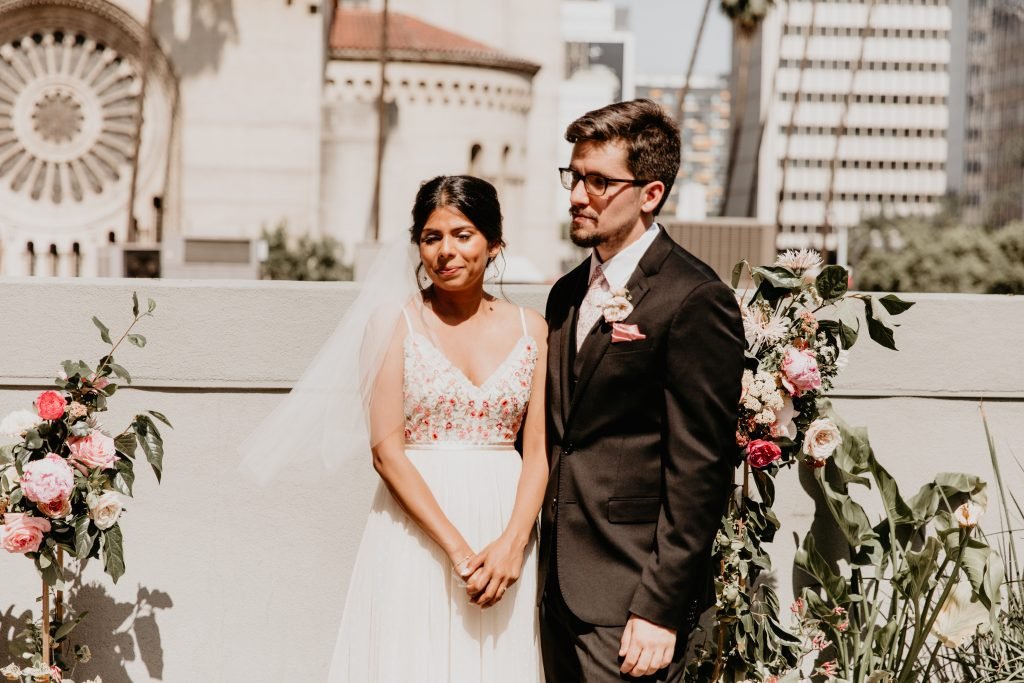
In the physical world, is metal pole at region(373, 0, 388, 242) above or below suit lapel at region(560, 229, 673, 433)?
above

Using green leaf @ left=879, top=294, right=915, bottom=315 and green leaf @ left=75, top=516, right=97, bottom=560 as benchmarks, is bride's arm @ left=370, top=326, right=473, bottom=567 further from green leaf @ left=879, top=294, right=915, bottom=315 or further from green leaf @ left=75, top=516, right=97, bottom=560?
green leaf @ left=879, top=294, right=915, bottom=315

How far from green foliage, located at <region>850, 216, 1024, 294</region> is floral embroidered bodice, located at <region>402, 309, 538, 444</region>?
53243 mm

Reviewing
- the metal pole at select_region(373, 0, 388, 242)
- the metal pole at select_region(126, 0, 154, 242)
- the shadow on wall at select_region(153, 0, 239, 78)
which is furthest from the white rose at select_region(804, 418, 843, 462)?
the shadow on wall at select_region(153, 0, 239, 78)

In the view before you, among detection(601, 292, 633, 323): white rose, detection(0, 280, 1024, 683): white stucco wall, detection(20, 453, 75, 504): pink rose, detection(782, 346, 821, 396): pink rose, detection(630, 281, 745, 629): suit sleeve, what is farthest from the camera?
detection(0, 280, 1024, 683): white stucco wall

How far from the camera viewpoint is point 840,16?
130875 millimetres

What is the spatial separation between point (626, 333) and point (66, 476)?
202 centimetres

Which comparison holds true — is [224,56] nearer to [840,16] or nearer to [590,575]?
[590,575]

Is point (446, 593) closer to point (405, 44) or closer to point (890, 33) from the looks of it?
point (405, 44)

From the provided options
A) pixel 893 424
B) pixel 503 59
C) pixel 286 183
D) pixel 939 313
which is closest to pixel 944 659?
pixel 893 424

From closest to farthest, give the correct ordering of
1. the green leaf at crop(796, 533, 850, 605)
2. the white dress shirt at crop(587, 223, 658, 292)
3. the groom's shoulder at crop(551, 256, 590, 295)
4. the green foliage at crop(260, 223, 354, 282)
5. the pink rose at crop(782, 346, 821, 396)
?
the white dress shirt at crop(587, 223, 658, 292) → the groom's shoulder at crop(551, 256, 590, 295) → the pink rose at crop(782, 346, 821, 396) → the green leaf at crop(796, 533, 850, 605) → the green foliage at crop(260, 223, 354, 282)

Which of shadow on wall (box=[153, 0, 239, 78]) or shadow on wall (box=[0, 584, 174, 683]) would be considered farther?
shadow on wall (box=[153, 0, 239, 78])

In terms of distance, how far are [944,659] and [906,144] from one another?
133936 millimetres

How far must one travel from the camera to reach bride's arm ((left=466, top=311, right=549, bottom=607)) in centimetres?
365

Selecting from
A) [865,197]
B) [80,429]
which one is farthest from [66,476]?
[865,197]
